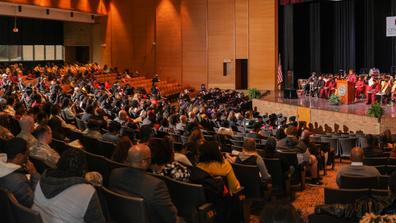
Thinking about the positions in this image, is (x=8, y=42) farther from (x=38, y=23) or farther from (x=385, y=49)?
(x=385, y=49)

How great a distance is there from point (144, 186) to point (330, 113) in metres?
13.7

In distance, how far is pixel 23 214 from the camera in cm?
357

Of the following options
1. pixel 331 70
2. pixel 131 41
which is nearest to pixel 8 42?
pixel 131 41

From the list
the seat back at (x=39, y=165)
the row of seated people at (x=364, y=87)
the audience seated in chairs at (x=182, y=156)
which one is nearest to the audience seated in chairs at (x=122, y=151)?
the audience seated in chairs at (x=182, y=156)

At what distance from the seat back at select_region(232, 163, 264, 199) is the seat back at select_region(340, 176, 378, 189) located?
92cm

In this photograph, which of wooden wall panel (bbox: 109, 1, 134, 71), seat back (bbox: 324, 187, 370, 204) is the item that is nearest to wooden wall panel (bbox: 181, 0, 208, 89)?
wooden wall panel (bbox: 109, 1, 134, 71)

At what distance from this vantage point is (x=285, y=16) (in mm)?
25547

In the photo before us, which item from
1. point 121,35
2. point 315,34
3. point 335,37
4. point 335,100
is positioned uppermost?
point 121,35

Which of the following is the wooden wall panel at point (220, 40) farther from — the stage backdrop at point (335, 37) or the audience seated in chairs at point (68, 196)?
the audience seated in chairs at point (68, 196)

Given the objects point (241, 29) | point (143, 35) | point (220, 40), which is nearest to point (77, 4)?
point (143, 35)

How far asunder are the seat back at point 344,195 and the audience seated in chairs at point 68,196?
210 centimetres

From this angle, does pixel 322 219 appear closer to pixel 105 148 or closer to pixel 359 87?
pixel 105 148

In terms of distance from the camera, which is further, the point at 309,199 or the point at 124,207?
the point at 309,199

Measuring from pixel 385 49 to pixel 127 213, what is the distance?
2319cm
